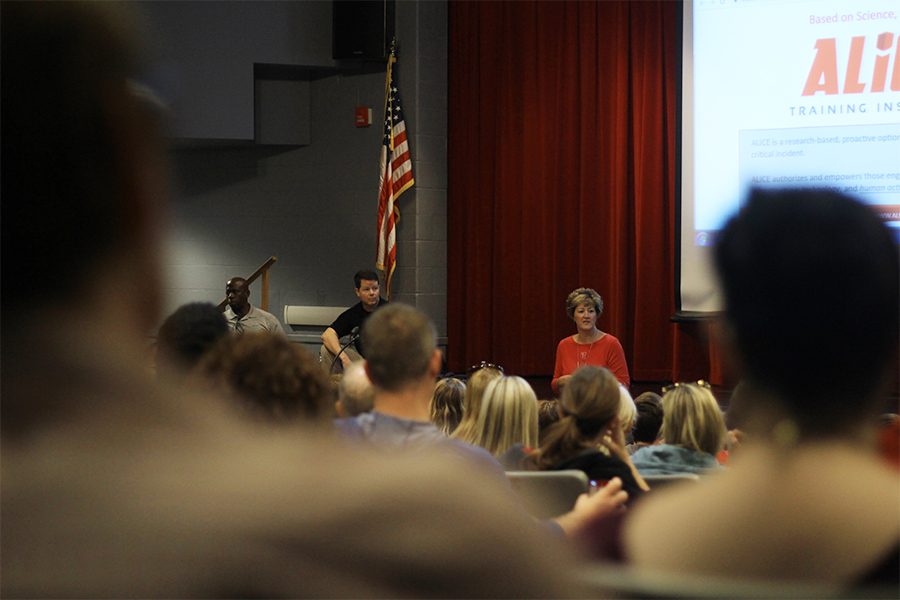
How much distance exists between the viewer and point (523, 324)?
9102mm

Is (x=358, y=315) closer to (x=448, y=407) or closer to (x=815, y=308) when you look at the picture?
(x=448, y=407)

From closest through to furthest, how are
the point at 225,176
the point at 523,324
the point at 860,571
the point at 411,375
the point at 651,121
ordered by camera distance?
1. the point at 860,571
2. the point at 411,375
3. the point at 651,121
4. the point at 523,324
5. the point at 225,176

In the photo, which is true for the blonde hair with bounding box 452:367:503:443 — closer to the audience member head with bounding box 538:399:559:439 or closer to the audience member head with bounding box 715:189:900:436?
the audience member head with bounding box 538:399:559:439

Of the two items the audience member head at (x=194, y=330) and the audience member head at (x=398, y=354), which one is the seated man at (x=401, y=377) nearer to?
the audience member head at (x=398, y=354)

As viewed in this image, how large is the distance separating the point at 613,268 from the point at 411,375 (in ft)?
20.5

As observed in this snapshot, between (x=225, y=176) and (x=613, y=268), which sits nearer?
(x=613, y=268)

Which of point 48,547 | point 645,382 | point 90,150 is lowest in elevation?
point 645,382

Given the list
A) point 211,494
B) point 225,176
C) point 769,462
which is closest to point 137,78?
point 211,494

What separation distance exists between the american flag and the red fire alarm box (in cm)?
26

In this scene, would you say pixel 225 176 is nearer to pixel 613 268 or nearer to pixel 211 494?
pixel 613 268

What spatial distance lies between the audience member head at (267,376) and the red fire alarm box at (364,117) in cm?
745

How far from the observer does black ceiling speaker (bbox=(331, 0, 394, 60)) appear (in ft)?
29.2

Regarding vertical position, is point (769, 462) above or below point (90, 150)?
below

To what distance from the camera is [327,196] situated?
31.2ft
